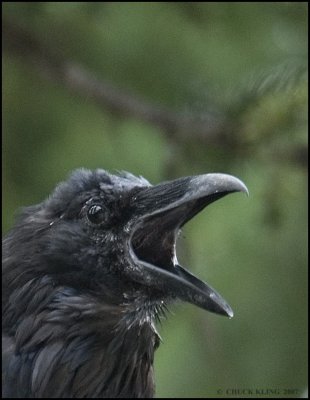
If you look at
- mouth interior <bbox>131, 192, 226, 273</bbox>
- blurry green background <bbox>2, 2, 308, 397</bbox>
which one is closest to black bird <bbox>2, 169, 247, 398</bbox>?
mouth interior <bbox>131, 192, 226, 273</bbox>

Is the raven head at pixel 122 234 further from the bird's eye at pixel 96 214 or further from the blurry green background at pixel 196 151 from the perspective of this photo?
the blurry green background at pixel 196 151

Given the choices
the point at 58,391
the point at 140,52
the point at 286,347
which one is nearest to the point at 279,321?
the point at 286,347

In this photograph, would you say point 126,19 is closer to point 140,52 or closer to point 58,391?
point 140,52

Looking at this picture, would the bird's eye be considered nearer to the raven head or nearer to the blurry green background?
the raven head

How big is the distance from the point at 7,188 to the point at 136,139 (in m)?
0.50

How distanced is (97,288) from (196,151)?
966mm

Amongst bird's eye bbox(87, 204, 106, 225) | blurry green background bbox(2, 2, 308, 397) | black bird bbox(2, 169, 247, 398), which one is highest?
blurry green background bbox(2, 2, 308, 397)

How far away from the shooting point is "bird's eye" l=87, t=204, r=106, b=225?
396 centimetres

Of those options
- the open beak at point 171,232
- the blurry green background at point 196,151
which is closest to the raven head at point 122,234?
the open beak at point 171,232

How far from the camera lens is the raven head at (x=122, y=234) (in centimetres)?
375

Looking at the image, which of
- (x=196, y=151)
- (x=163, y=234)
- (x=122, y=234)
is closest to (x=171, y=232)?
(x=163, y=234)

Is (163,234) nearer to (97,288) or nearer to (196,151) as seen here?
→ (97,288)

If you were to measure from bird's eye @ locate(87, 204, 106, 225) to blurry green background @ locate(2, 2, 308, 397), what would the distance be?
24.5 inches

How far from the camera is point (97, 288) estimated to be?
153 inches
